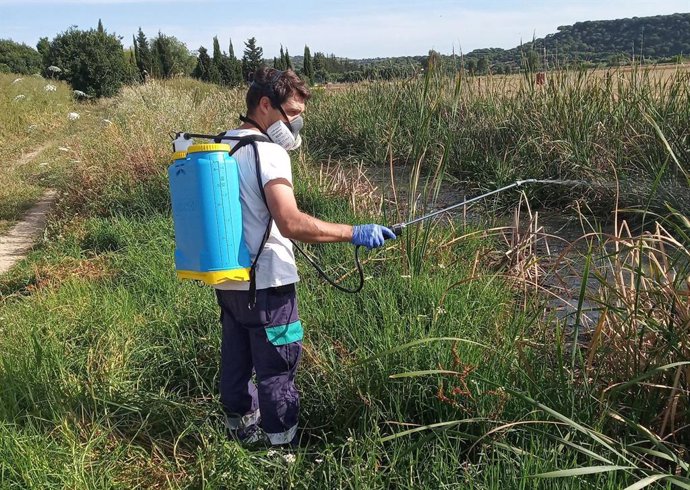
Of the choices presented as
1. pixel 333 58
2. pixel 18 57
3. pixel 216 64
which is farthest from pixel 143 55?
pixel 18 57

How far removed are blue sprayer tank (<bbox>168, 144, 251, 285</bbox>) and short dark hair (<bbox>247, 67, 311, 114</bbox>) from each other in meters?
0.33

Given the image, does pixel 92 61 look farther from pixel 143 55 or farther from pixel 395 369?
pixel 395 369

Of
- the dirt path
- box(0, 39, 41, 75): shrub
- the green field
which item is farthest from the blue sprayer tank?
box(0, 39, 41, 75): shrub

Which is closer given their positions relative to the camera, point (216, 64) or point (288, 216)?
point (288, 216)

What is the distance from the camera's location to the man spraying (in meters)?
2.17

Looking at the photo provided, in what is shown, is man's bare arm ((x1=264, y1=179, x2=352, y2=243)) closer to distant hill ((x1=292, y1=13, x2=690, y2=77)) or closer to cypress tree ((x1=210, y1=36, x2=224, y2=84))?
distant hill ((x1=292, y1=13, x2=690, y2=77))

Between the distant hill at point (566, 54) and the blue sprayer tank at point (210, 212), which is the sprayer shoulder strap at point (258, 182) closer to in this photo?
the blue sprayer tank at point (210, 212)

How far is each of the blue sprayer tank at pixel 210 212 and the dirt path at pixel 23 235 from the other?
4279mm

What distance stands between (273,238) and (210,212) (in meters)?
0.30

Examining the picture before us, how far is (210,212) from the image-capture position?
6.89 feet

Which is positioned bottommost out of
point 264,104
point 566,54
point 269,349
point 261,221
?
point 269,349

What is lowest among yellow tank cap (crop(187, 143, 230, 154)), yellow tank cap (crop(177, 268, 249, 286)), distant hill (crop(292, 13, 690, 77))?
yellow tank cap (crop(177, 268, 249, 286))

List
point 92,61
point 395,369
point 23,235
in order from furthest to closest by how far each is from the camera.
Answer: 1. point 92,61
2. point 23,235
3. point 395,369

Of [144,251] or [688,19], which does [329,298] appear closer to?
[144,251]
